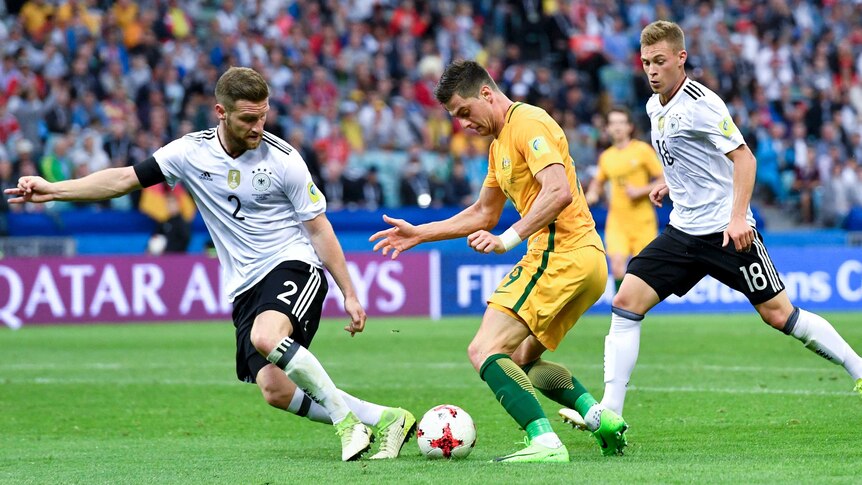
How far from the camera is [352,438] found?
708cm

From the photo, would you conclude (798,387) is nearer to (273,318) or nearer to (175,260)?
(273,318)

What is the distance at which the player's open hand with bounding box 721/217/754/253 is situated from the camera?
7.09 metres

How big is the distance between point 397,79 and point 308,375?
18015 millimetres

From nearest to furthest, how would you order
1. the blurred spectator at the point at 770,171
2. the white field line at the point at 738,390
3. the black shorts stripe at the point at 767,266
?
the black shorts stripe at the point at 767,266 < the white field line at the point at 738,390 < the blurred spectator at the point at 770,171

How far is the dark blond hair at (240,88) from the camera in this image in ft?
23.0

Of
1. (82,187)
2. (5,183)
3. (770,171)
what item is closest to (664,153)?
(82,187)

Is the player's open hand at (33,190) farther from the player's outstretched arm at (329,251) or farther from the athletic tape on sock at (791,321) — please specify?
the athletic tape on sock at (791,321)

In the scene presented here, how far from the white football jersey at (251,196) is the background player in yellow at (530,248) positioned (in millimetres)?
576

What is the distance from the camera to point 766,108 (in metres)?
26.0

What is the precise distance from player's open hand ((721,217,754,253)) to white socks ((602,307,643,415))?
0.78 meters

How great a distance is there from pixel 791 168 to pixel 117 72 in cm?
1233

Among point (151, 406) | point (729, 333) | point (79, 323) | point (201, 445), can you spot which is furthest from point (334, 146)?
point (201, 445)

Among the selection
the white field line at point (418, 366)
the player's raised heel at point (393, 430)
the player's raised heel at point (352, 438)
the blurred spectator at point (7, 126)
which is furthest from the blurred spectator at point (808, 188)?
Answer: the player's raised heel at point (352, 438)

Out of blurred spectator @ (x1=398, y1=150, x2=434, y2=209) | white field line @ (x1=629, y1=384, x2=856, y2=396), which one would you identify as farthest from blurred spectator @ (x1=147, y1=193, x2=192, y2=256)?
white field line @ (x1=629, y1=384, x2=856, y2=396)
